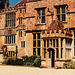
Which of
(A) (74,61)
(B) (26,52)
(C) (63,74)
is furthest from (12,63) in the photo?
(C) (63,74)

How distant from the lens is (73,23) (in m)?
22.3

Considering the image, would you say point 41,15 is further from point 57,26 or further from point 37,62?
point 37,62

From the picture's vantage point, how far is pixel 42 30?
79.4 ft

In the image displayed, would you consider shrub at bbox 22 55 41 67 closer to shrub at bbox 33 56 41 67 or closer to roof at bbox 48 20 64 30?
shrub at bbox 33 56 41 67

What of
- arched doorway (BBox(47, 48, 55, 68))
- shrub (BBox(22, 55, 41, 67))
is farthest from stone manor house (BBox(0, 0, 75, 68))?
shrub (BBox(22, 55, 41, 67))

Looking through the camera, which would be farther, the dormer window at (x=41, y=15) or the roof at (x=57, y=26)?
the dormer window at (x=41, y=15)

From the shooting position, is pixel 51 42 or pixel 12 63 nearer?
pixel 51 42

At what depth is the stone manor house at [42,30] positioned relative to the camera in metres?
19.7

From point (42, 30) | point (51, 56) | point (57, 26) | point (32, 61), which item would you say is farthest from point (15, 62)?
point (57, 26)

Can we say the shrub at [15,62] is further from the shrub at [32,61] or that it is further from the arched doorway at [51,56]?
the arched doorway at [51,56]

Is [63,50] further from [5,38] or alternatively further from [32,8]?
[5,38]

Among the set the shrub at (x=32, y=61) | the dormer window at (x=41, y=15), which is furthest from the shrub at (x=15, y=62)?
the dormer window at (x=41, y=15)

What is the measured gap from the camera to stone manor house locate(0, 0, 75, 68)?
775 inches

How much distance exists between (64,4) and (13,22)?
10.3 meters
